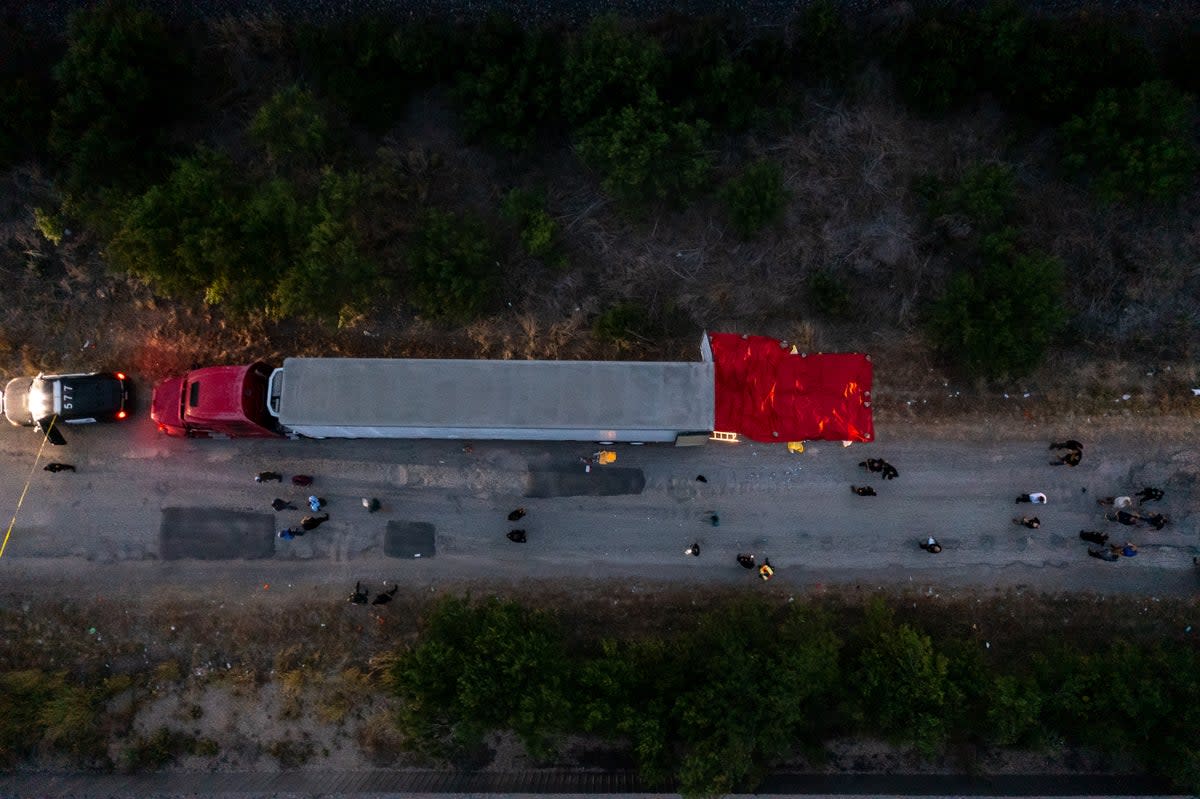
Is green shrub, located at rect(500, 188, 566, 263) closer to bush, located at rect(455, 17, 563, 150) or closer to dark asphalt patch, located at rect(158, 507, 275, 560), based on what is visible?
bush, located at rect(455, 17, 563, 150)

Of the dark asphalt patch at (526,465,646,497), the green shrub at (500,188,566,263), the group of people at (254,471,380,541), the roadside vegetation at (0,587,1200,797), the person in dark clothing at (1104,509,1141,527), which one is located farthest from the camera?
the dark asphalt patch at (526,465,646,497)

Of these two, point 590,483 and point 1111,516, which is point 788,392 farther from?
point 1111,516

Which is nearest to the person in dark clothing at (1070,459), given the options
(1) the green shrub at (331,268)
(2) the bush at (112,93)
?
(1) the green shrub at (331,268)

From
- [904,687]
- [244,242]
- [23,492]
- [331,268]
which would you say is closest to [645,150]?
[331,268]

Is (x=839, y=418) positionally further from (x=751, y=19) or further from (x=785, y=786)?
(x=751, y=19)

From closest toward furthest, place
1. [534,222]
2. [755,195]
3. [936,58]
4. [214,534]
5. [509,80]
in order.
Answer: [509,80], [755,195], [936,58], [534,222], [214,534]

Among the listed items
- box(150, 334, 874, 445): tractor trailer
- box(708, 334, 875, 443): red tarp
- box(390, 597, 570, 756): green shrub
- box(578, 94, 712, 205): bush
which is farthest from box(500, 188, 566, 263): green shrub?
box(390, 597, 570, 756): green shrub

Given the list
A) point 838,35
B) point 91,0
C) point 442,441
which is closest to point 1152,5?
point 838,35

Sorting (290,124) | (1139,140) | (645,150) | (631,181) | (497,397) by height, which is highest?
(290,124)
